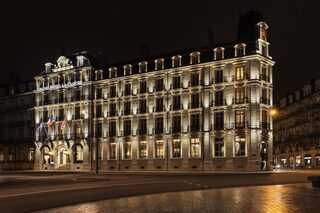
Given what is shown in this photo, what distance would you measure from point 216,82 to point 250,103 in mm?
6351

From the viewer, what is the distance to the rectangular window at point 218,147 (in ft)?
210

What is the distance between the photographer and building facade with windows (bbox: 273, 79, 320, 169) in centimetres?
8512

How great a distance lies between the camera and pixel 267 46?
66312 millimetres

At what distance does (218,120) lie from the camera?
6500 cm

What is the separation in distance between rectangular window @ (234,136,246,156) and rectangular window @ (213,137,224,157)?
223cm

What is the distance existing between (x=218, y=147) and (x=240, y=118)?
212 inches

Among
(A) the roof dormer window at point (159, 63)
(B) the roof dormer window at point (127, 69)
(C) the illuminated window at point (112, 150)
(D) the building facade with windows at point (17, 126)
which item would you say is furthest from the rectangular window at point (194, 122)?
(D) the building facade with windows at point (17, 126)

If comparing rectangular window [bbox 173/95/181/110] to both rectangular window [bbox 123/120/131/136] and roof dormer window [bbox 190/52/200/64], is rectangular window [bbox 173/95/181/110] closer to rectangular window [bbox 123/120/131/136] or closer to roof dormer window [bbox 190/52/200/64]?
roof dormer window [bbox 190/52/200/64]

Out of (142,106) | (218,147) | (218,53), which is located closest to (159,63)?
(142,106)

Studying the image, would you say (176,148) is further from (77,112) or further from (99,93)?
(77,112)

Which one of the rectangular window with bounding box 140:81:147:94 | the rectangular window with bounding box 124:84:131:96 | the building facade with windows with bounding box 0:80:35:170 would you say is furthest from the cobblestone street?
the building facade with windows with bounding box 0:80:35:170

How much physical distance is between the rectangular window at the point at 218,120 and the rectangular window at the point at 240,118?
2.35 m

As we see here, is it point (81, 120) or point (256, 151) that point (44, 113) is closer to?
point (81, 120)

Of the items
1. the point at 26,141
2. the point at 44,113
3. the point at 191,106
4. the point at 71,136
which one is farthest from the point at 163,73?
the point at 26,141
